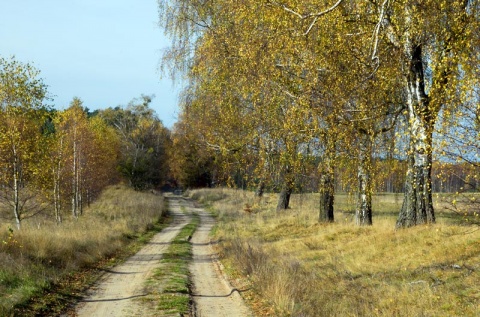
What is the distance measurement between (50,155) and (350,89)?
2045 centimetres

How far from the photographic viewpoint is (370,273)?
499 inches

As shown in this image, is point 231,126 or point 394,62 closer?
point 394,62

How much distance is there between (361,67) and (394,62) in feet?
3.31

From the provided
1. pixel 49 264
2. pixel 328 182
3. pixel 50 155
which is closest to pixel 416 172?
pixel 328 182

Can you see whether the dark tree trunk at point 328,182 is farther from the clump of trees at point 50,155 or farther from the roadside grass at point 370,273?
the clump of trees at point 50,155

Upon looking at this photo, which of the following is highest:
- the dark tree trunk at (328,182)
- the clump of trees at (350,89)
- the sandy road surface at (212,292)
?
the clump of trees at (350,89)

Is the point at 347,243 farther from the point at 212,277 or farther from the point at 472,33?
the point at 472,33

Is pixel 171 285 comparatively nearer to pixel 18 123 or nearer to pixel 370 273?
pixel 370 273

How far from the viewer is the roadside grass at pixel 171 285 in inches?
377

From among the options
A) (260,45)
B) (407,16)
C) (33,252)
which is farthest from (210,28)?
(33,252)

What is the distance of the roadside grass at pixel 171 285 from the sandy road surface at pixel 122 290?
258 mm

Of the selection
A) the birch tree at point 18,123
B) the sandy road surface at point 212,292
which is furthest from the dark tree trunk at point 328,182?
the birch tree at point 18,123

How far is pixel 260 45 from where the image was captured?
1692 cm

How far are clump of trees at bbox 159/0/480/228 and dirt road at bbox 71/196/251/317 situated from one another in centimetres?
487
